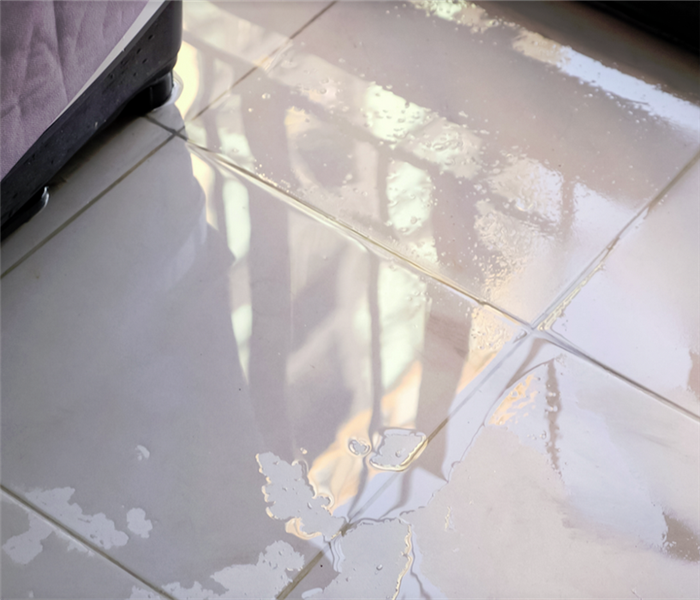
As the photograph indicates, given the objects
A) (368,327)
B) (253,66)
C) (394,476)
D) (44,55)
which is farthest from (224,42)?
(394,476)

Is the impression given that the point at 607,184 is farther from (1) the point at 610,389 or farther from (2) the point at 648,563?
(2) the point at 648,563

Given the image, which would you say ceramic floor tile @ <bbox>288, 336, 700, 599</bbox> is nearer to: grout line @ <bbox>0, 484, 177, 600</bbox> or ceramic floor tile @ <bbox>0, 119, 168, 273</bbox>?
grout line @ <bbox>0, 484, 177, 600</bbox>

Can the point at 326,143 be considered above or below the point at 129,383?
above

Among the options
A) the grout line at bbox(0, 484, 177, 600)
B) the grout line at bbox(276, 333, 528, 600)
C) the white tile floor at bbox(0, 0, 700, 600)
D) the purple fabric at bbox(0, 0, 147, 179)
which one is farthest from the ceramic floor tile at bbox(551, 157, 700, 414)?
the purple fabric at bbox(0, 0, 147, 179)

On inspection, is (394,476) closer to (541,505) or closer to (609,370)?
(541,505)

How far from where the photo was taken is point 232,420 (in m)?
1.27

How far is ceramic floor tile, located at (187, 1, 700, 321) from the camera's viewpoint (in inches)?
58.9

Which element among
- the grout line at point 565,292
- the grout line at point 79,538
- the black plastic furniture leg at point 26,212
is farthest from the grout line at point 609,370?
the black plastic furniture leg at point 26,212

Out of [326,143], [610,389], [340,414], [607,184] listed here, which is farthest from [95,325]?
[607,184]

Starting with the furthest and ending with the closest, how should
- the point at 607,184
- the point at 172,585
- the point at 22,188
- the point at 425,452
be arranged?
the point at 607,184, the point at 22,188, the point at 425,452, the point at 172,585

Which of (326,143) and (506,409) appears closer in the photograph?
(506,409)

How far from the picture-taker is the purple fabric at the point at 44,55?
1064mm

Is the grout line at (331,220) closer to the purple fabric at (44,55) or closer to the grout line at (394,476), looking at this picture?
the grout line at (394,476)

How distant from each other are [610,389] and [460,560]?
414mm
